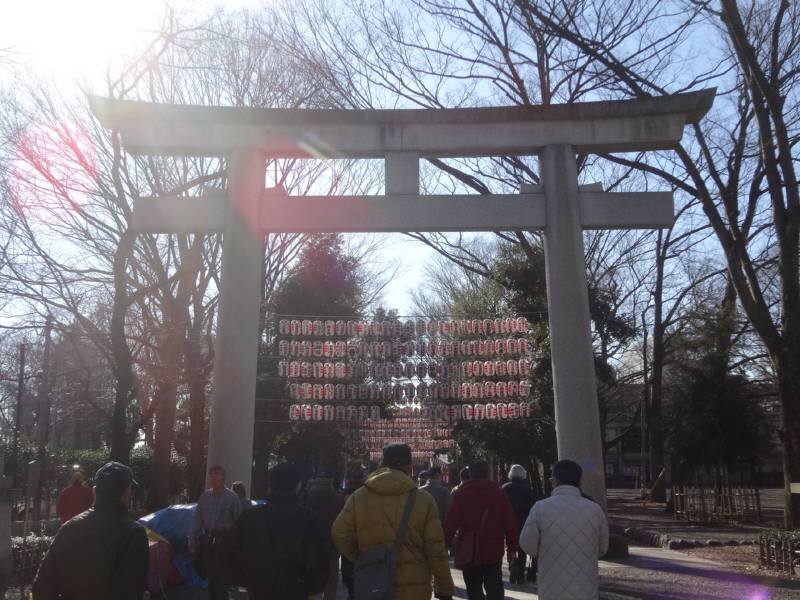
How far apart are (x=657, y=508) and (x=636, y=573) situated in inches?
765

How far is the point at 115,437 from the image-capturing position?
556 inches

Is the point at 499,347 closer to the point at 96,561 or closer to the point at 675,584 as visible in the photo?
the point at 675,584

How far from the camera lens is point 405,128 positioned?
38.9ft

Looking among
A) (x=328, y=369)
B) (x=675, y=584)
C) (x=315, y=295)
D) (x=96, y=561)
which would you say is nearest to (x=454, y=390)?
(x=328, y=369)

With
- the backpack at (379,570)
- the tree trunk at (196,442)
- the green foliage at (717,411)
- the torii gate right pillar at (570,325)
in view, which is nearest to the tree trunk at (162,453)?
the tree trunk at (196,442)

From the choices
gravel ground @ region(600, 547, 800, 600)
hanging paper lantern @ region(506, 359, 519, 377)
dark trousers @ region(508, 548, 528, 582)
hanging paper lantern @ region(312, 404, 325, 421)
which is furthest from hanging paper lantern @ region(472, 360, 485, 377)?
dark trousers @ region(508, 548, 528, 582)

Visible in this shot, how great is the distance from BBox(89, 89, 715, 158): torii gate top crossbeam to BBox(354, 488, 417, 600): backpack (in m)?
8.34

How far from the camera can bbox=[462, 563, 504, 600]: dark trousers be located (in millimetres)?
6770

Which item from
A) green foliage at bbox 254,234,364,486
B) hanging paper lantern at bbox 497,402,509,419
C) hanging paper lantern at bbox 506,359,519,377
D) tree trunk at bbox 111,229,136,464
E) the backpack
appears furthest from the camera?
green foliage at bbox 254,234,364,486

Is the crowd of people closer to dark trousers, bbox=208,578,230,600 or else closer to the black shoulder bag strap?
the black shoulder bag strap

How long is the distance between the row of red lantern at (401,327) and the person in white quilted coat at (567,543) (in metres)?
10.4

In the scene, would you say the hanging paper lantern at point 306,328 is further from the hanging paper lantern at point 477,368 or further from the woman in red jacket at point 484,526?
the woman in red jacket at point 484,526

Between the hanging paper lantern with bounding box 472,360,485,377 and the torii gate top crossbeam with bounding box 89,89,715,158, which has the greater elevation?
the torii gate top crossbeam with bounding box 89,89,715,158

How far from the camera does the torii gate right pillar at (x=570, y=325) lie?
36.4ft
